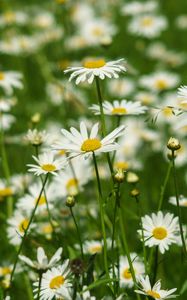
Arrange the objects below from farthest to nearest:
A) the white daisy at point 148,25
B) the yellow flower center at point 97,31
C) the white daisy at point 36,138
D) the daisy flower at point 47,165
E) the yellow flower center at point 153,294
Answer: the yellow flower center at point 97,31
the white daisy at point 148,25
the white daisy at point 36,138
the daisy flower at point 47,165
the yellow flower center at point 153,294

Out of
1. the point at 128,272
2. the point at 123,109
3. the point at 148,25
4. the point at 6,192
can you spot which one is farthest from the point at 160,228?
the point at 148,25

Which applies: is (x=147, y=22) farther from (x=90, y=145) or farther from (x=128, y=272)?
(x=90, y=145)

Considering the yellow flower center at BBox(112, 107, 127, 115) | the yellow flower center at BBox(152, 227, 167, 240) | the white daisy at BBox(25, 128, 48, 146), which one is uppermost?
the yellow flower center at BBox(112, 107, 127, 115)

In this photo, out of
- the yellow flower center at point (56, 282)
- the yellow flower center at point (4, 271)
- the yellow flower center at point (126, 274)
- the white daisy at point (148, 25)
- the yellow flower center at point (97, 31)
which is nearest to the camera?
the yellow flower center at point (56, 282)

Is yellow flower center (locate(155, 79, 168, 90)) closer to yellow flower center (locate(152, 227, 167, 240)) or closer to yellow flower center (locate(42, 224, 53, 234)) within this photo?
yellow flower center (locate(42, 224, 53, 234))

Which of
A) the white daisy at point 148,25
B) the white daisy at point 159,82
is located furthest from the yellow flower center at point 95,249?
the white daisy at point 148,25

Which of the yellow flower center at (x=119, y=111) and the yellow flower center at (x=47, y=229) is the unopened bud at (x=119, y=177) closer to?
the yellow flower center at (x=119, y=111)

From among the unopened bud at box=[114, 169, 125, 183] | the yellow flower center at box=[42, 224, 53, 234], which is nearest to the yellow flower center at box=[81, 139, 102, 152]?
the unopened bud at box=[114, 169, 125, 183]

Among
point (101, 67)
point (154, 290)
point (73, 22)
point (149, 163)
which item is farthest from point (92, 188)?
point (73, 22)

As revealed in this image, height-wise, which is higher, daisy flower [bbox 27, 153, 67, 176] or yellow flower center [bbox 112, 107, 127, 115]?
yellow flower center [bbox 112, 107, 127, 115]
